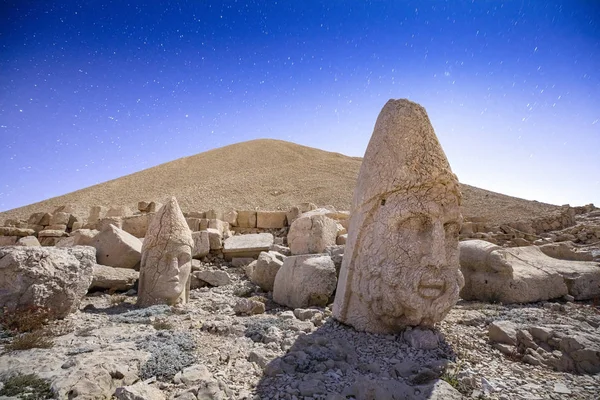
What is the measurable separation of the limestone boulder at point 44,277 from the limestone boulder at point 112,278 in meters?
1.61

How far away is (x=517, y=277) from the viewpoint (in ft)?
20.6

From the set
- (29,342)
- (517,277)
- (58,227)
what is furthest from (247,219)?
(29,342)

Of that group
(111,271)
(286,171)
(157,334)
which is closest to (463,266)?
(157,334)

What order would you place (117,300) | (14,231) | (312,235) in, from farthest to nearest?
(14,231), (312,235), (117,300)

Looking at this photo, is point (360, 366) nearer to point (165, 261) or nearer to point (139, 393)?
point (139, 393)

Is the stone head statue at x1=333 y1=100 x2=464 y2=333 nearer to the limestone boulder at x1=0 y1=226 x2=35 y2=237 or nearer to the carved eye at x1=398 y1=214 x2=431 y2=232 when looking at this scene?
the carved eye at x1=398 y1=214 x2=431 y2=232

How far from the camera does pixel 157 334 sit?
13.1ft

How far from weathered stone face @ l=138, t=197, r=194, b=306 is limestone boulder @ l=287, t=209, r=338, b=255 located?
2.74 metres

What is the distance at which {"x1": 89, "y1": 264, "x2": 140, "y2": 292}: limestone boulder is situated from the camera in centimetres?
668

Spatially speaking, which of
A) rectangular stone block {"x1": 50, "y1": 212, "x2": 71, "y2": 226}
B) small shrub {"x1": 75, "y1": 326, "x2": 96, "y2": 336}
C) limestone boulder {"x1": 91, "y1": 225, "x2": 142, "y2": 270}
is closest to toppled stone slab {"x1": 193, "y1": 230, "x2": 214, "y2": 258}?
limestone boulder {"x1": 91, "y1": 225, "x2": 142, "y2": 270}

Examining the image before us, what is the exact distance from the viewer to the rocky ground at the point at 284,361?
2887mm

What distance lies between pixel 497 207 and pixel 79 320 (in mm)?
24114

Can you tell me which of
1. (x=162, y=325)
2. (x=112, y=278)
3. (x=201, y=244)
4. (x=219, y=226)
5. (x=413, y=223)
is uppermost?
(x=413, y=223)

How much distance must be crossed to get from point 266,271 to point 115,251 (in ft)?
10.6
